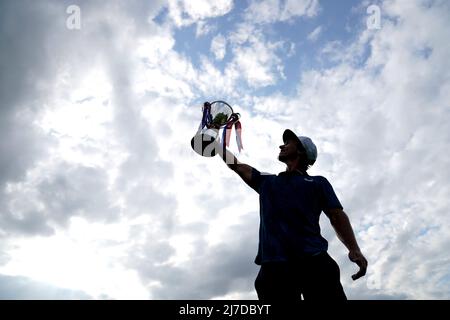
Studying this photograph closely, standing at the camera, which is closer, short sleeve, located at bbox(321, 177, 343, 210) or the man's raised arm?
short sleeve, located at bbox(321, 177, 343, 210)

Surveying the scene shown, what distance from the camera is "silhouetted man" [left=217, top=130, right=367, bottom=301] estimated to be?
3428 mm

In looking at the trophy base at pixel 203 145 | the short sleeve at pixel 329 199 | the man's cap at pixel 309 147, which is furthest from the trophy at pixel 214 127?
the short sleeve at pixel 329 199

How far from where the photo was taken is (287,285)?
3408 mm

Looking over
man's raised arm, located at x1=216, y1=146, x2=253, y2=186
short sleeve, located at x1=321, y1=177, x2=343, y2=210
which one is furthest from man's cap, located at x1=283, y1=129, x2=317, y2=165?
man's raised arm, located at x1=216, y1=146, x2=253, y2=186

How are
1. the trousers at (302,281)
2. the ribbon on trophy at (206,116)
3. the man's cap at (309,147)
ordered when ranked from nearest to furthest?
the trousers at (302,281) < the man's cap at (309,147) < the ribbon on trophy at (206,116)

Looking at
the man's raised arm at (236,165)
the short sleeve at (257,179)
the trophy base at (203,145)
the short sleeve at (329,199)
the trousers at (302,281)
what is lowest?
the trousers at (302,281)

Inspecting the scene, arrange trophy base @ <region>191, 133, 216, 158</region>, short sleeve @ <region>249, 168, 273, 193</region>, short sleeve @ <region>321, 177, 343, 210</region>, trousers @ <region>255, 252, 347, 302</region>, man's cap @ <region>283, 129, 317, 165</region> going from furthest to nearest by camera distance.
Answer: trophy base @ <region>191, 133, 216, 158</region> < man's cap @ <region>283, 129, 317, 165</region> < short sleeve @ <region>249, 168, 273, 193</region> < short sleeve @ <region>321, 177, 343, 210</region> < trousers @ <region>255, 252, 347, 302</region>

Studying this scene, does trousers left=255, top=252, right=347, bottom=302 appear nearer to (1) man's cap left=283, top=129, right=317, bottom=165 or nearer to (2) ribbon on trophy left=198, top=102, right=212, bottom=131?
(1) man's cap left=283, top=129, right=317, bottom=165

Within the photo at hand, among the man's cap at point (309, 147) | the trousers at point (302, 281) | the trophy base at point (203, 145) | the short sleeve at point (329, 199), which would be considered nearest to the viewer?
the trousers at point (302, 281)

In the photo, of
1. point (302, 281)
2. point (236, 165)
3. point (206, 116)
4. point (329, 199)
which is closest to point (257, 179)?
point (236, 165)

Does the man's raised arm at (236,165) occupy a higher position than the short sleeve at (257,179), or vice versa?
the man's raised arm at (236,165)

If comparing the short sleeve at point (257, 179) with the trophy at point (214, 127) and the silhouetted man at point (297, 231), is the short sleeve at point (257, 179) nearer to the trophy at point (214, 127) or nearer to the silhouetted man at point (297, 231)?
the silhouetted man at point (297, 231)

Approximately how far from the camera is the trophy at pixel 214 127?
4.82 meters
